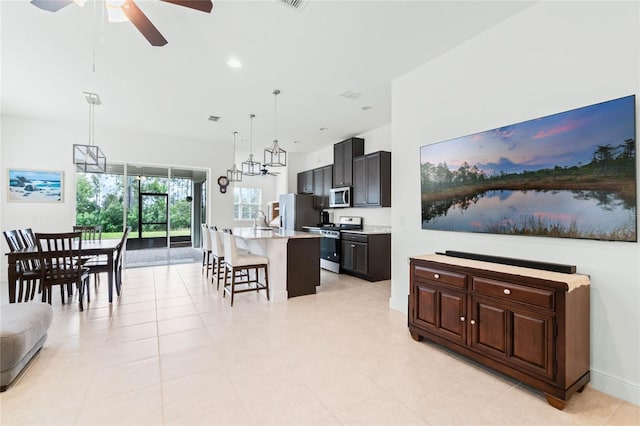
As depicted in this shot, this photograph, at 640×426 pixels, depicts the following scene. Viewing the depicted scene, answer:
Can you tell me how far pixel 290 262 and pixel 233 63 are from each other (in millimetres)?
2639

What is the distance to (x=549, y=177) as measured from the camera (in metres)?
2.23

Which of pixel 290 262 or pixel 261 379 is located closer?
pixel 261 379

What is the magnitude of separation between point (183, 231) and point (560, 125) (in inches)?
274

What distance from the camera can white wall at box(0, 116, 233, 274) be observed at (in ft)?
16.9

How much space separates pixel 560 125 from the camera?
218cm

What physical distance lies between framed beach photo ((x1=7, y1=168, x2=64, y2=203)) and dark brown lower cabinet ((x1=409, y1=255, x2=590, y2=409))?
6675mm

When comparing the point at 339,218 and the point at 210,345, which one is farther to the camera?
the point at 339,218

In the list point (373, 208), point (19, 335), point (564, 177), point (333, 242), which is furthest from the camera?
point (333, 242)

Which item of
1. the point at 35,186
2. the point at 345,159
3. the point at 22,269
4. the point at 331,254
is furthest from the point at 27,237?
the point at 345,159

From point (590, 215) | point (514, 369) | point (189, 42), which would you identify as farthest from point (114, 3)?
point (514, 369)

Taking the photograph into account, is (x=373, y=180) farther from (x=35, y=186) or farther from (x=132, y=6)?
(x=35, y=186)

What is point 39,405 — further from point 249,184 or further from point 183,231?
point 249,184

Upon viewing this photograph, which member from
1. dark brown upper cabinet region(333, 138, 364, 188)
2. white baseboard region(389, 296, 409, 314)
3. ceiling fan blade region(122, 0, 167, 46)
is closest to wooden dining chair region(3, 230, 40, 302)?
ceiling fan blade region(122, 0, 167, 46)

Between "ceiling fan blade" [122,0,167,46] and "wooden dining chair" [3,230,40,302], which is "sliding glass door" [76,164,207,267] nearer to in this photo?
"wooden dining chair" [3,230,40,302]
